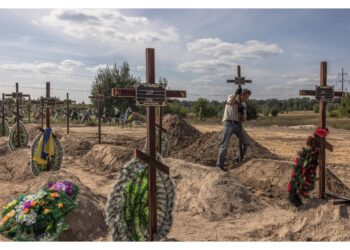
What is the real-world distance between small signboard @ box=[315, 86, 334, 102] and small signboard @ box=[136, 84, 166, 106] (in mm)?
3227

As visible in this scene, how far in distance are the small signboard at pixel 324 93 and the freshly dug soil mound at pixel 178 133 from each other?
7.65 metres

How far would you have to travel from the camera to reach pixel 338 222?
512cm

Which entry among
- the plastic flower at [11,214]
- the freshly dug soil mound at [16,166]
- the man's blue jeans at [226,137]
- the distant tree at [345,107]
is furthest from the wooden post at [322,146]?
the distant tree at [345,107]

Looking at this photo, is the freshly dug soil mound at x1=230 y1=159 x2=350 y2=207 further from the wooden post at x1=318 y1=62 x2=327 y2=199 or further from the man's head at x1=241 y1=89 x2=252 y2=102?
the man's head at x1=241 y1=89 x2=252 y2=102

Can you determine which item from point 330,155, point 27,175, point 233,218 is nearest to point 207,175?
point 233,218

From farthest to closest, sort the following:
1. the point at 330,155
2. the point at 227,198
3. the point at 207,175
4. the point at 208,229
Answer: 1. the point at 330,155
2. the point at 207,175
3. the point at 227,198
4. the point at 208,229

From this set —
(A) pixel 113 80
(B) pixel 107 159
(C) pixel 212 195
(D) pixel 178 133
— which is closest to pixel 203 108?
(A) pixel 113 80

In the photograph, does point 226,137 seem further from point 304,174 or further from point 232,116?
point 304,174

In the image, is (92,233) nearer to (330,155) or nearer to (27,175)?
(27,175)

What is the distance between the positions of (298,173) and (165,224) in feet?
7.90

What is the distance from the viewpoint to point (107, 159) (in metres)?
11.3

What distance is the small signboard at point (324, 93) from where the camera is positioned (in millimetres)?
6363

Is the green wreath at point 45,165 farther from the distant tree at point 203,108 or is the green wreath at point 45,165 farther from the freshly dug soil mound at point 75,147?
the distant tree at point 203,108

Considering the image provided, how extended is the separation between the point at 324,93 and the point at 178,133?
840cm
